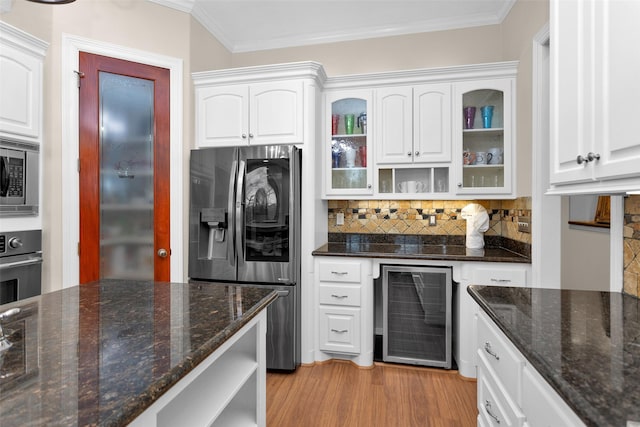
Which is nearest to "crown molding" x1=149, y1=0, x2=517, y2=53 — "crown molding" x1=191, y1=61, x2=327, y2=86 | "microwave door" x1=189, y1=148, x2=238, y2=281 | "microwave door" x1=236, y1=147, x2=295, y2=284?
"crown molding" x1=191, y1=61, x2=327, y2=86

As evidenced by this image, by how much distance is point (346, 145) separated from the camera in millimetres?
3133

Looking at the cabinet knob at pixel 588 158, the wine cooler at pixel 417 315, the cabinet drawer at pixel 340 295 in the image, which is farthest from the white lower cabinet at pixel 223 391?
the wine cooler at pixel 417 315

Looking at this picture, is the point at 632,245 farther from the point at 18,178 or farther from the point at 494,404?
the point at 18,178

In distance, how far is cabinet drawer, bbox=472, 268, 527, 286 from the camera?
249cm

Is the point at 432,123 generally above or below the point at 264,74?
below

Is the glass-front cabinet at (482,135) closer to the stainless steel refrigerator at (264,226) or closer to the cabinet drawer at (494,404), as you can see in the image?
the stainless steel refrigerator at (264,226)

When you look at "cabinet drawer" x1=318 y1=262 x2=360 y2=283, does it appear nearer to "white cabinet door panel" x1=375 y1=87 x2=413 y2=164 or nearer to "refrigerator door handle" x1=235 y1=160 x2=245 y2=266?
"refrigerator door handle" x1=235 y1=160 x2=245 y2=266

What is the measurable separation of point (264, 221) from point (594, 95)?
2.13 m

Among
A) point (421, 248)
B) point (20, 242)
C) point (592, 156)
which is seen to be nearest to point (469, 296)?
point (421, 248)

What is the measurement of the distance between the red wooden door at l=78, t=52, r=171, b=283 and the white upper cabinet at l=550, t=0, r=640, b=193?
2.63 m

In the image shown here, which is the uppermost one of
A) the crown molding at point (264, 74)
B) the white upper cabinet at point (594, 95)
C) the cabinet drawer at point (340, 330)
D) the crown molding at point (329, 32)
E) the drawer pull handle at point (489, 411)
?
the crown molding at point (329, 32)

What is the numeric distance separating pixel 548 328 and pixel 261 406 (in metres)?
1.10

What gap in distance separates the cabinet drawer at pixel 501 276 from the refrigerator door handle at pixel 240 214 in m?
1.79

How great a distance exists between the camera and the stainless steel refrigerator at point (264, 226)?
8.84ft
